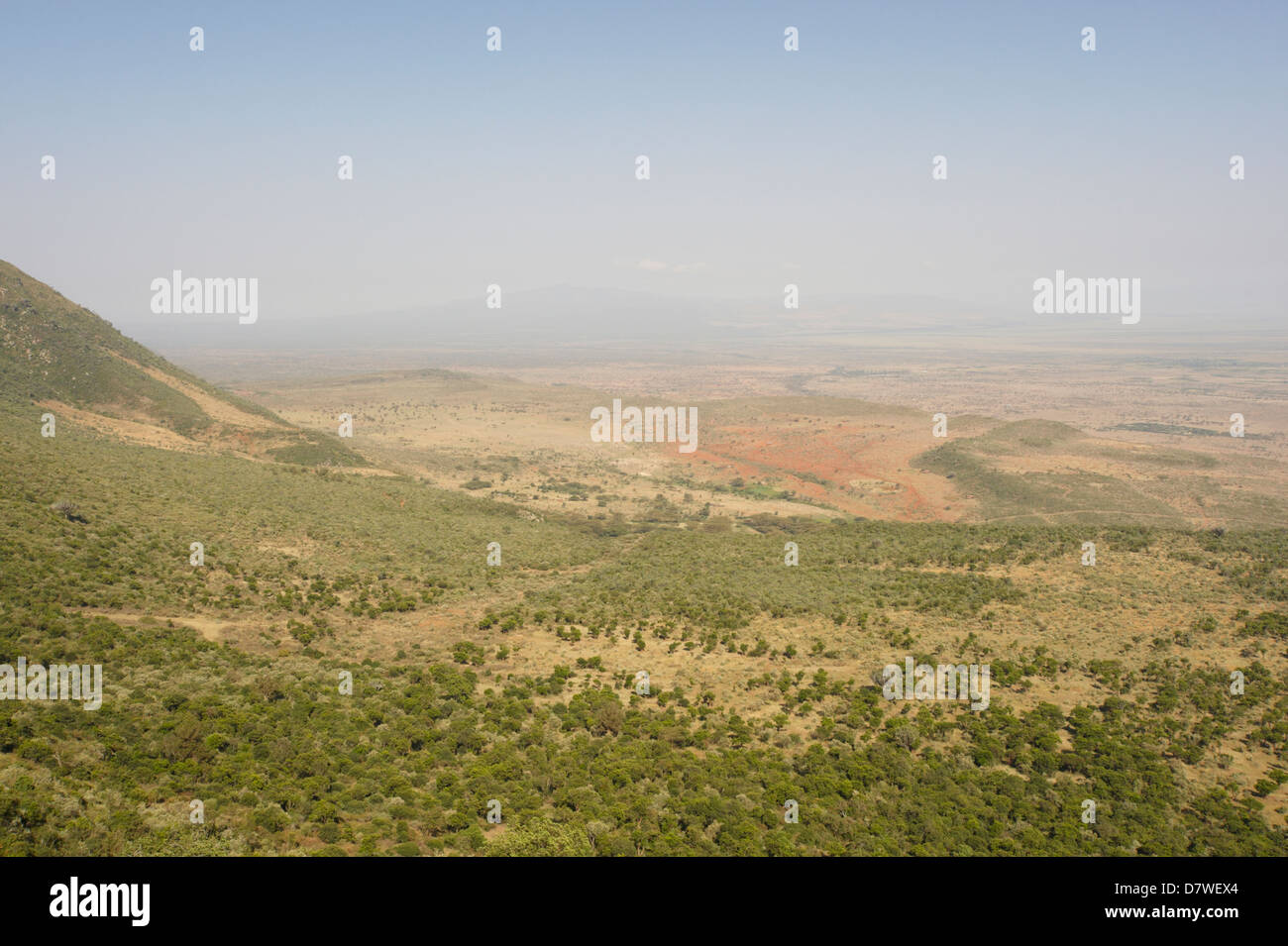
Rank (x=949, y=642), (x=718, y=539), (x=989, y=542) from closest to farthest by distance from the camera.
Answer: (x=949, y=642), (x=989, y=542), (x=718, y=539)

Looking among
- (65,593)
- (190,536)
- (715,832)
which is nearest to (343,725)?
(715,832)

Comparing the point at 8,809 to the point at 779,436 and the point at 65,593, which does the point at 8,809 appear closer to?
the point at 65,593

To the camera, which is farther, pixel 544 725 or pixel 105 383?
pixel 105 383

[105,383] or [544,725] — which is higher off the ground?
[105,383]

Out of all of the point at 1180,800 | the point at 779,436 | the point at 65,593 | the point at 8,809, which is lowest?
the point at 1180,800

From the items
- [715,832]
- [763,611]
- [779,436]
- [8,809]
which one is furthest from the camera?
[779,436]

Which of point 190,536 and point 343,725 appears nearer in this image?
point 343,725

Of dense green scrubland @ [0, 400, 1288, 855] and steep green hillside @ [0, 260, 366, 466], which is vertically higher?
steep green hillside @ [0, 260, 366, 466]

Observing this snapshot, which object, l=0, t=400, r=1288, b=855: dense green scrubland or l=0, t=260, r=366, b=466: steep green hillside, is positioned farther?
l=0, t=260, r=366, b=466: steep green hillside

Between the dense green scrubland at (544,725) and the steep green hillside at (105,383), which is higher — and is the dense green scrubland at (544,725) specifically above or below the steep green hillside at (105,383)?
below

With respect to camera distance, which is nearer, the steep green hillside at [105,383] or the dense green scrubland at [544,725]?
the dense green scrubland at [544,725]

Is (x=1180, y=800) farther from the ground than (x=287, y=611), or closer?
closer
